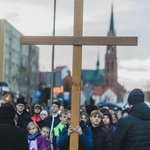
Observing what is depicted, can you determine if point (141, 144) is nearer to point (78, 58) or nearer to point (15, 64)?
point (78, 58)

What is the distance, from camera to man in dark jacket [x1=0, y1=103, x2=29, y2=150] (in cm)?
645

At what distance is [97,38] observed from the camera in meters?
→ 8.31

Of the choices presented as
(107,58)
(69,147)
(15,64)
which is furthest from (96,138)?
(107,58)

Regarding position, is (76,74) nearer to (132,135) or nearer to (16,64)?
(132,135)

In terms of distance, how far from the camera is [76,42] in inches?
327

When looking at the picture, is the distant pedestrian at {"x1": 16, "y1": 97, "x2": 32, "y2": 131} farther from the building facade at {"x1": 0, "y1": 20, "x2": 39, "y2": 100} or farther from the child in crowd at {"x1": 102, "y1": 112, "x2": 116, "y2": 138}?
the building facade at {"x1": 0, "y1": 20, "x2": 39, "y2": 100}

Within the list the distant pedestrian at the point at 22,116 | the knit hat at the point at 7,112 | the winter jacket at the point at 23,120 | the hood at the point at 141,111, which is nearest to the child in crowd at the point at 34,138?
the distant pedestrian at the point at 22,116

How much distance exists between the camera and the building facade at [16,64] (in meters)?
81.5

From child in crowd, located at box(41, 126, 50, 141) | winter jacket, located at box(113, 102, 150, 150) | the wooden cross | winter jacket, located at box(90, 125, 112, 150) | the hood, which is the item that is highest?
the wooden cross

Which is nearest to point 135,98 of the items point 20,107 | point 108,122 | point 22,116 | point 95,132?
point 95,132

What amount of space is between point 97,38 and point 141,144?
2.03 metres

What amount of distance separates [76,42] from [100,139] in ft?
5.85

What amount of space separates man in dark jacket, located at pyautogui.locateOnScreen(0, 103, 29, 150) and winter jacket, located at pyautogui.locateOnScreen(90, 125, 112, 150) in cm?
239

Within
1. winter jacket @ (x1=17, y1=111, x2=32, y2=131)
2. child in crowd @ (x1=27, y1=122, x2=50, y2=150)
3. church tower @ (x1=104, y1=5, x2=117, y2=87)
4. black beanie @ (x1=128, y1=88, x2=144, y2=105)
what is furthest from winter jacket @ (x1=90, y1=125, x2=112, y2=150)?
church tower @ (x1=104, y1=5, x2=117, y2=87)
